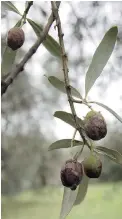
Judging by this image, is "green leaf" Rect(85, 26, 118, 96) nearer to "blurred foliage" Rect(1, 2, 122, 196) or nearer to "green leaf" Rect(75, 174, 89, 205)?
"green leaf" Rect(75, 174, 89, 205)

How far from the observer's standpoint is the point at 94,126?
0.73ft

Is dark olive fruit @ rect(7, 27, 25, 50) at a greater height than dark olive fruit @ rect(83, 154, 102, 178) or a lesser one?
greater

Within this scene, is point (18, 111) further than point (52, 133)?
Yes

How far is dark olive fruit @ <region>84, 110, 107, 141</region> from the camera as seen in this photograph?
223 millimetres

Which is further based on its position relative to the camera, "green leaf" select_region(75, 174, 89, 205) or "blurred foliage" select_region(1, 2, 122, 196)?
"blurred foliage" select_region(1, 2, 122, 196)

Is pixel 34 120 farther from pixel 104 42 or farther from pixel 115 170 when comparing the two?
pixel 104 42

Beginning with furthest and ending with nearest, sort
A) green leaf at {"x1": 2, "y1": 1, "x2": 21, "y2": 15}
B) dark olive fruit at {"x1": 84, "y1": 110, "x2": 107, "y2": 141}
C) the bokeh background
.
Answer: the bokeh background → green leaf at {"x1": 2, "y1": 1, "x2": 21, "y2": 15} → dark olive fruit at {"x1": 84, "y1": 110, "x2": 107, "y2": 141}

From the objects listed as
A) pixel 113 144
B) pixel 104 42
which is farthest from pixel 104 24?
pixel 104 42

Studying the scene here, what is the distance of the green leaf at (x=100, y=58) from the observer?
0.28 metres

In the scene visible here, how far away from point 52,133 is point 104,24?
1.34 ft

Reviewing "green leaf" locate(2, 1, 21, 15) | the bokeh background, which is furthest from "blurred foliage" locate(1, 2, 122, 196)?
"green leaf" locate(2, 1, 21, 15)

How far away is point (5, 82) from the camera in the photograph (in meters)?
0.22

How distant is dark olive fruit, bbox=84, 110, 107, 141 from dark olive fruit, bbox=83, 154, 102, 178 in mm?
20

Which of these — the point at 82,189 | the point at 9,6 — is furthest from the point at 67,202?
the point at 9,6
